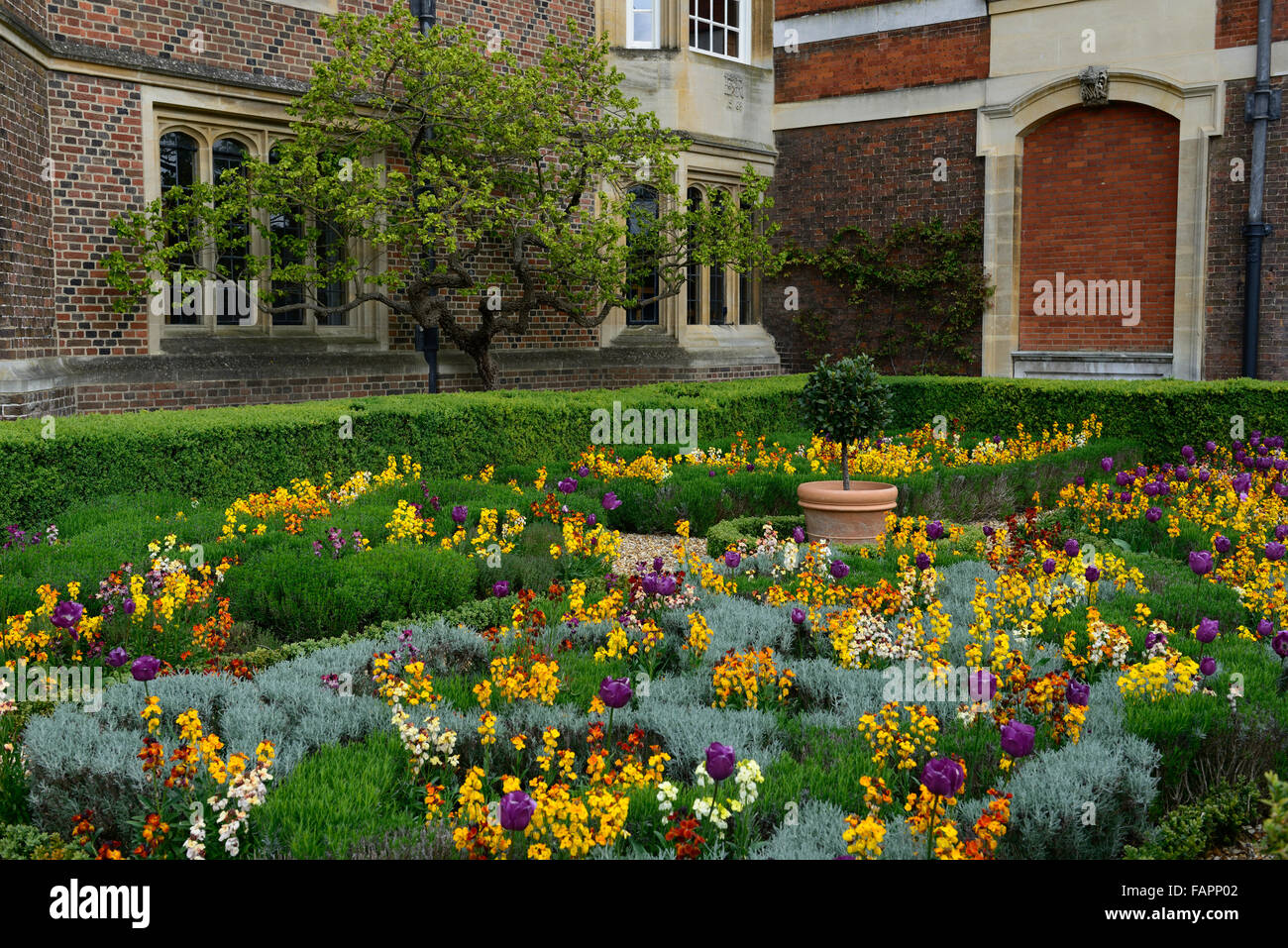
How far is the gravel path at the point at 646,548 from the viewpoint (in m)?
8.74

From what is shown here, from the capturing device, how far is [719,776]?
3.10 metres

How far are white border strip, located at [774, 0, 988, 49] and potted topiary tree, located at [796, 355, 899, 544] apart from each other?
9.87 m

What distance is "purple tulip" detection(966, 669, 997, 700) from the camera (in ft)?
14.8

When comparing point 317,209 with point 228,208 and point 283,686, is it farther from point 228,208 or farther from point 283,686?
point 283,686

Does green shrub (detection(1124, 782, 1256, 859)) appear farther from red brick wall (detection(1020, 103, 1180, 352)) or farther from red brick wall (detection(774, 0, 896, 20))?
red brick wall (detection(774, 0, 896, 20))

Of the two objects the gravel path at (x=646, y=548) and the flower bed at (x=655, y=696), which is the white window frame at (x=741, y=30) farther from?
the flower bed at (x=655, y=696)

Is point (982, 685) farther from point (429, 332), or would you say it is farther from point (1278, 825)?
point (429, 332)

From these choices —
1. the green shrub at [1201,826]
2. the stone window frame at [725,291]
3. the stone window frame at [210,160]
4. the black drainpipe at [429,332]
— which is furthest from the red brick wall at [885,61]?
the green shrub at [1201,826]

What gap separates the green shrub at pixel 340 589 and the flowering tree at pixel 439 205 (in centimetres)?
614

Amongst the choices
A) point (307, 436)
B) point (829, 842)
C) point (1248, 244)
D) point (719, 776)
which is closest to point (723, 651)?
point (829, 842)

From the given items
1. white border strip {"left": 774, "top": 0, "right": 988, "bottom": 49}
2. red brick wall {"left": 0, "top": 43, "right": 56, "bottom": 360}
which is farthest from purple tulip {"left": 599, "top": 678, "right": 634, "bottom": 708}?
white border strip {"left": 774, "top": 0, "right": 988, "bottom": 49}

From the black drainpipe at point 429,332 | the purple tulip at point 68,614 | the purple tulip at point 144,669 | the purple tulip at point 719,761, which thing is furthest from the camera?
the black drainpipe at point 429,332
